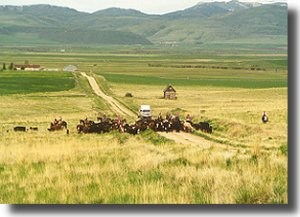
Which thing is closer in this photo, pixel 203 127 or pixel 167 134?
pixel 167 134

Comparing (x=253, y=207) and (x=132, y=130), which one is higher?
(x=132, y=130)

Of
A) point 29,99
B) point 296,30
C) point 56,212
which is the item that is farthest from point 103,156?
point 29,99

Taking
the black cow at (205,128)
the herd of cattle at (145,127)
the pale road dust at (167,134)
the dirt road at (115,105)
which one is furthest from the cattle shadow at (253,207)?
the dirt road at (115,105)

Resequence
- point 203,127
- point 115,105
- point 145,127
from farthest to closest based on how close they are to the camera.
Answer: point 115,105 < point 203,127 < point 145,127

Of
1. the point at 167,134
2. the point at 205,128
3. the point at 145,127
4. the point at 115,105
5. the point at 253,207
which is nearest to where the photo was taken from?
the point at 253,207

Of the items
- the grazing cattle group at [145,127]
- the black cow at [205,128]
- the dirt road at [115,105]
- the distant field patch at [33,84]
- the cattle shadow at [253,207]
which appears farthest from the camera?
the distant field patch at [33,84]

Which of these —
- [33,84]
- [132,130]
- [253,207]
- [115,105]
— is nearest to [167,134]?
[132,130]

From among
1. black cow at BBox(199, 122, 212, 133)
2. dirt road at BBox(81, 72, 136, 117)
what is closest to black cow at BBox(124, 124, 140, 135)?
black cow at BBox(199, 122, 212, 133)

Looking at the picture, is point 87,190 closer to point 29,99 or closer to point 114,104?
point 114,104

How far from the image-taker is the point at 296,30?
28.2ft

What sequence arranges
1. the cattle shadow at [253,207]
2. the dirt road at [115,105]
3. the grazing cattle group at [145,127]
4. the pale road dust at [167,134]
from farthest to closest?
the dirt road at [115,105]
the grazing cattle group at [145,127]
the pale road dust at [167,134]
the cattle shadow at [253,207]

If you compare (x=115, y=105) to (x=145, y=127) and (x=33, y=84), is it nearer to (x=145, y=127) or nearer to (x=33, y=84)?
(x=145, y=127)

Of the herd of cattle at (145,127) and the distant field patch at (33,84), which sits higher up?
the distant field patch at (33,84)

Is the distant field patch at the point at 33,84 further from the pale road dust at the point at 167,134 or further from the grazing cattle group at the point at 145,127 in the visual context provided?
the grazing cattle group at the point at 145,127
